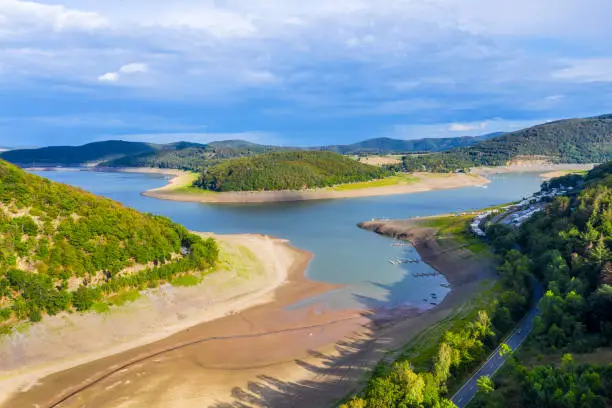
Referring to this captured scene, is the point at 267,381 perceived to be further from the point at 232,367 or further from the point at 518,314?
the point at 518,314

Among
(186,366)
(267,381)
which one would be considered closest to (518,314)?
(267,381)

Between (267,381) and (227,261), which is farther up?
(227,261)

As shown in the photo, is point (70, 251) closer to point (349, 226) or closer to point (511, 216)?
point (349, 226)

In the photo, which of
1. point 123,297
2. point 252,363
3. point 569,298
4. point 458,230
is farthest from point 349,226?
point 252,363

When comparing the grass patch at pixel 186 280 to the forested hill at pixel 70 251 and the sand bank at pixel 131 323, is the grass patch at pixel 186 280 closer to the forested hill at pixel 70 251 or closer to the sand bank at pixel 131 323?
the sand bank at pixel 131 323

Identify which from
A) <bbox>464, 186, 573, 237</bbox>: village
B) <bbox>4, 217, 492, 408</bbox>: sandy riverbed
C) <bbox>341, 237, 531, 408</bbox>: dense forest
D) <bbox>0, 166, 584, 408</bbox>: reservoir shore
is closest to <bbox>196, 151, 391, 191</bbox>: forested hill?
<bbox>464, 186, 573, 237</bbox>: village

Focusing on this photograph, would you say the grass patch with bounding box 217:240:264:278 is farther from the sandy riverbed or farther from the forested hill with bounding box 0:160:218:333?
the sandy riverbed
